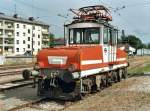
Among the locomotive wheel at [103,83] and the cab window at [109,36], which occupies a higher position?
the cab window at [109,36]

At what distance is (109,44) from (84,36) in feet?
4.84

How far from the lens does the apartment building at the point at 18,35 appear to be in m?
121

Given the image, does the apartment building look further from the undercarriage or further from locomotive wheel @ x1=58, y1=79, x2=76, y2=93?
locomotive wheel @ x1=58, y1=79, x2=76, y2=93

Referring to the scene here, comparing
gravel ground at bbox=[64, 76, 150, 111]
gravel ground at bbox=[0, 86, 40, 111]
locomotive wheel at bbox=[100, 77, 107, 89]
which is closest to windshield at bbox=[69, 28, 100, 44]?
locomotive wheel at bbox=[100, 77, 107, 89]

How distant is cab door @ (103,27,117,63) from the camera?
679 inches

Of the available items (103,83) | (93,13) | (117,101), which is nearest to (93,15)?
(93,13)

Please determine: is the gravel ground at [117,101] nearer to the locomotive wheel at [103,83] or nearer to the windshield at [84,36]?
the locomotive wheel at [103,83]

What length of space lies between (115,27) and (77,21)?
9.32 feet

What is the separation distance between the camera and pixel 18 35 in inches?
5113

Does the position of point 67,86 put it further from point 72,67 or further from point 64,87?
point 72,67

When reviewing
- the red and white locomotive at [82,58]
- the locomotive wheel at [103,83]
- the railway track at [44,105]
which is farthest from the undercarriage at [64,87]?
the locomotive wheel at [103,83]

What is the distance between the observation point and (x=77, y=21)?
17359mm

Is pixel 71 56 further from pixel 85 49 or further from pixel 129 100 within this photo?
pixel 129 100

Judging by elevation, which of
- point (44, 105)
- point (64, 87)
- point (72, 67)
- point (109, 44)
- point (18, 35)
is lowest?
point (44, 105)
